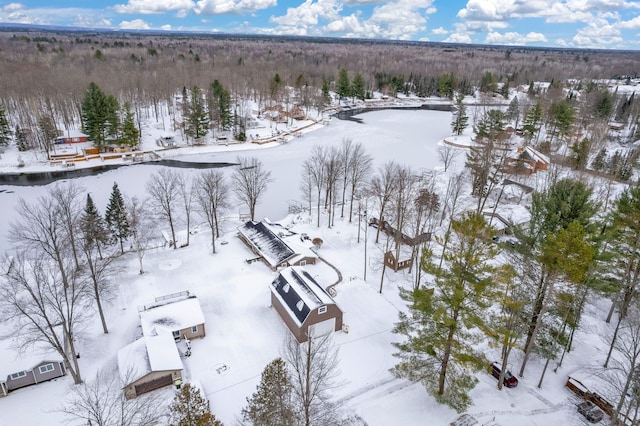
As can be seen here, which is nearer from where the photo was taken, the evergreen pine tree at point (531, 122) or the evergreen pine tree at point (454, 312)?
the evergreen pine tree at point (454, 312)

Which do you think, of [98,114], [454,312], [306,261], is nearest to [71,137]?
[98,114]

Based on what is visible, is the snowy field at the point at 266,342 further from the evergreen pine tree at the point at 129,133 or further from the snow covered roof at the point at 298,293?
the evergreen pine tree at the point at 129,133

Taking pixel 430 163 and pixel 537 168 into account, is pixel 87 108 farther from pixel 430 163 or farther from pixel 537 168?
pixel 537 168

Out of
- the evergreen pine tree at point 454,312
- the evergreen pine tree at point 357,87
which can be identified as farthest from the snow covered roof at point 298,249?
the evergreen pine tree at point 357,87

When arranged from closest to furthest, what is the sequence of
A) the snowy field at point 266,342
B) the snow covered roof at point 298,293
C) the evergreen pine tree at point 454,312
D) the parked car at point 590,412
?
the evergreen pine tree at point 454,312 → the parked car at point 590,412 → the snowy field at point 266,342 → the snow covered roof at point 298,293

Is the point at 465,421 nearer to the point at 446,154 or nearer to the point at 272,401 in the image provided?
the point at 272,401

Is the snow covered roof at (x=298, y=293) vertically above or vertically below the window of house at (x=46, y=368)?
above

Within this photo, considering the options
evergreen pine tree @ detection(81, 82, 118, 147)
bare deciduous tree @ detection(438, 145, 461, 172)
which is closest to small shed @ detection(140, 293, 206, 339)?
bare deciduous tree @ detection(438, 145, 461, 172)
